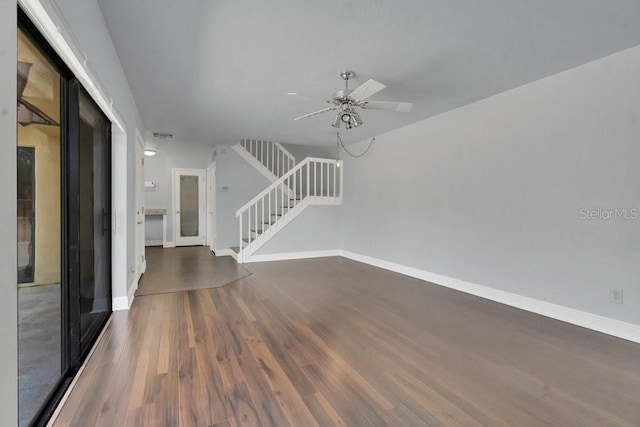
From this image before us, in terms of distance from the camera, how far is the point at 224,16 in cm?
215

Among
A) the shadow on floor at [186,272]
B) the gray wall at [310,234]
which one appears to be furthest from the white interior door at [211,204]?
the gray wall at [310,234]

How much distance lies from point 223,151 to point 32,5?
5407 mm

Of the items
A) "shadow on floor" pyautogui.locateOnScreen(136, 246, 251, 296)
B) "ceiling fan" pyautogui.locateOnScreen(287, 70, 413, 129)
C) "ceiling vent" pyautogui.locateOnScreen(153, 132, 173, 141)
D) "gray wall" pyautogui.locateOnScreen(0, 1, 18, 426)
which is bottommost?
"shadow on floor" pyautogui.locateOnScreen(136, 246, 251, 296)

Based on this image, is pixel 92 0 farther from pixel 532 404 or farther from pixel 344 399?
pixel 532 404

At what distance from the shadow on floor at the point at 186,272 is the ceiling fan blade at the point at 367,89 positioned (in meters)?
3.05

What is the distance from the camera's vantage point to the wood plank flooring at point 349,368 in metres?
1.62

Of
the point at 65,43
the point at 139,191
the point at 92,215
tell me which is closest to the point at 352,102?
the point at 65,43

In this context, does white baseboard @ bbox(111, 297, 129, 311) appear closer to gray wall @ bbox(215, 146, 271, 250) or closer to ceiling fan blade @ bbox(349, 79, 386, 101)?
ceiling fan blade @ bbox(349, 79, 386, 101)

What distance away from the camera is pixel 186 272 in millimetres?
4910

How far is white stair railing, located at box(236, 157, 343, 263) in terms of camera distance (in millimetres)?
5867

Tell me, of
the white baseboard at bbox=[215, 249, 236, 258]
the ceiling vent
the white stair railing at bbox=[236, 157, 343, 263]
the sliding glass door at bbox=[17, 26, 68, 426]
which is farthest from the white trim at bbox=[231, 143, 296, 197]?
the sliding glass door at bbox=[17, 26, 68, 426]

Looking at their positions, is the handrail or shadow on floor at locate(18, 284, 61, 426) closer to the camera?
shadow on floor at locate(18, 284, 61, 426)

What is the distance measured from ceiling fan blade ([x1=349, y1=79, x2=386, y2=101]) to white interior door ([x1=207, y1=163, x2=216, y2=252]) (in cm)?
462

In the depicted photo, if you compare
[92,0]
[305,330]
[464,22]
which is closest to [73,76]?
[92,0]
